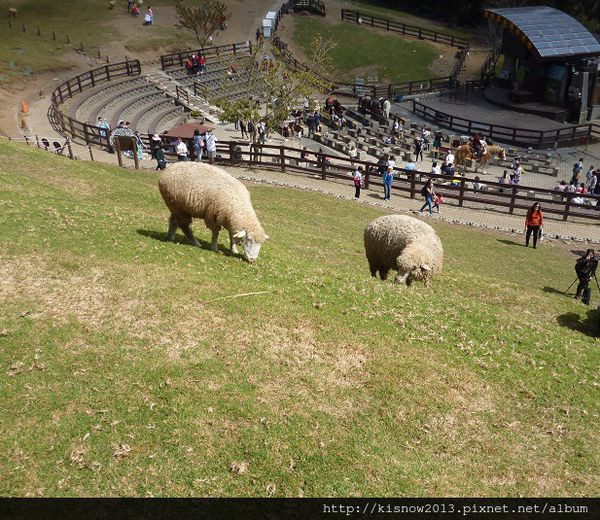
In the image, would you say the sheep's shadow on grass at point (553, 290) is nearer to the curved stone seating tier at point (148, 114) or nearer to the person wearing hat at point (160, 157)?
the person wearing hat at point (160, 157)

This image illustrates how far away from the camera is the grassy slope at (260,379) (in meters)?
7.09

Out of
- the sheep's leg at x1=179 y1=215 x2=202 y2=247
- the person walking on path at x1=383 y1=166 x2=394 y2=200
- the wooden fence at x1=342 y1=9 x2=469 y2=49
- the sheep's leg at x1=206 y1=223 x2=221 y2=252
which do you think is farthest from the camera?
the wooden fence at x1=342 y1=9 x2=469 y2=49

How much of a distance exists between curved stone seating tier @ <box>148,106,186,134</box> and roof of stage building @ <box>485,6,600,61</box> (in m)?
27.8

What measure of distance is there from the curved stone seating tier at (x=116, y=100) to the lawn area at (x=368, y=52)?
19.5 meters

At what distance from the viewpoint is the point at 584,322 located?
43.7ft

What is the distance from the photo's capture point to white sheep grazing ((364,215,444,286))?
42.0 ft

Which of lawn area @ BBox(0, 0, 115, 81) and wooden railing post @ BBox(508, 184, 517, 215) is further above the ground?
lawn area @ BBox(0, 0, 115, 81)

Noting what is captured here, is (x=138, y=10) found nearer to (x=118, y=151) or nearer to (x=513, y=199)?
(x=118, y=151)

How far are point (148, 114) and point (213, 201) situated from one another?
88.2ft

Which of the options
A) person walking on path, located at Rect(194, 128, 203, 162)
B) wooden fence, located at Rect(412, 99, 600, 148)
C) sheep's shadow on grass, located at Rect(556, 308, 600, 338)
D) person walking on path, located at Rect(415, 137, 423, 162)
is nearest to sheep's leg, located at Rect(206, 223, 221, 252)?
sheep's shadow on grass, located at Rect(556, 308, 600, 338)

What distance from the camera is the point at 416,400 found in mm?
8453

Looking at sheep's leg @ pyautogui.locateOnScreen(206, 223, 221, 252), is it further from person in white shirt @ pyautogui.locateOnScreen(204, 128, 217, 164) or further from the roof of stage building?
the roof of stage building

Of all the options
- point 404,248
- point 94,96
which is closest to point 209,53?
point 94,96
